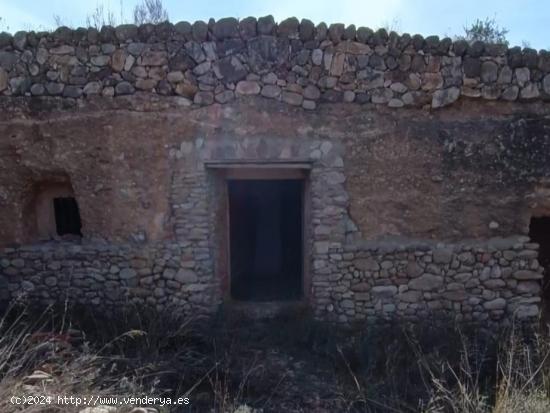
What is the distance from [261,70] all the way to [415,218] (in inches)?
97.2

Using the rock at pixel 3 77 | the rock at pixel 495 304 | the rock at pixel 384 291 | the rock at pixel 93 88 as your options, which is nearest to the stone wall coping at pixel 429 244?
the rock at pixel 384 291

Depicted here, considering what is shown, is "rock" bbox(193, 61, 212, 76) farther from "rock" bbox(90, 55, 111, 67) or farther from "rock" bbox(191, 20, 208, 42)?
"rock" bbox(90, 55, 111, 67)

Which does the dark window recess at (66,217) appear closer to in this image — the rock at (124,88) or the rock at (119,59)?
the rock at (124,88)

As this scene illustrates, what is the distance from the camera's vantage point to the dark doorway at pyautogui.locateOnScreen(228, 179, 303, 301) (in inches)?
313

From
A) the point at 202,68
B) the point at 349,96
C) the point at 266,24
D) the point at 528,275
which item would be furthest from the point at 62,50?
the point at 528,275

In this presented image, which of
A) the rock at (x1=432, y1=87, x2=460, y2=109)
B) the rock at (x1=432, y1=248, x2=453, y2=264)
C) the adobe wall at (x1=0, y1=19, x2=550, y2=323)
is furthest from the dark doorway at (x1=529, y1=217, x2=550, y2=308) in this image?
the rock at (x1=432, y1=87, x2=460, y2=109)

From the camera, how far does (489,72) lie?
18.1ft

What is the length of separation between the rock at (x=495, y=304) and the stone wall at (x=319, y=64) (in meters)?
2.33

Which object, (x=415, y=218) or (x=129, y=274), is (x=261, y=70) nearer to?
(x=415, y=218)

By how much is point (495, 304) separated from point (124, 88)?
16.4 ft

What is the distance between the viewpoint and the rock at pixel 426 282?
5.66 m

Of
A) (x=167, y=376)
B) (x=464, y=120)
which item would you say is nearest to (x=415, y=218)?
(x=464, y=120)

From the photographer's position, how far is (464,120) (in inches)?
220

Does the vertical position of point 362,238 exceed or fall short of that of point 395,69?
it falls short
